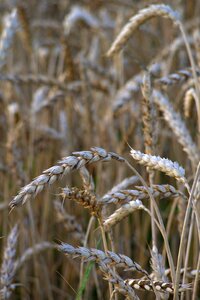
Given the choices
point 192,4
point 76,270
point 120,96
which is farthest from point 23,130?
point 192,4

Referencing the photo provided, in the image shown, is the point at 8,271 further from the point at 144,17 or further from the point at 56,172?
the point at 144,17

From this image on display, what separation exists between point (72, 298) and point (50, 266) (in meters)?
0.23

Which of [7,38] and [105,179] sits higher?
[7,38]

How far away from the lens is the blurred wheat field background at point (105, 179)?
1.04m

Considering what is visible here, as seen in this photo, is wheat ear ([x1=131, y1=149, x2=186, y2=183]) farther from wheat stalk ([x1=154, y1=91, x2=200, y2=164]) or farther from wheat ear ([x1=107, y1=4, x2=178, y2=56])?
wheat ear ([x1=107, y1=4, x2=178, y2=56])

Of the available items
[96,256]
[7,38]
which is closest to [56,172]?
[96,256]

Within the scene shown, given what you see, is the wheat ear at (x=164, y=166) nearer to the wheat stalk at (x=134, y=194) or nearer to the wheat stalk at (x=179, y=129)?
the wheat stalk at (x=134, y=194)

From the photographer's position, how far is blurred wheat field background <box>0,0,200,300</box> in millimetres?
1037

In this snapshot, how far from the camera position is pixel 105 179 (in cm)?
204

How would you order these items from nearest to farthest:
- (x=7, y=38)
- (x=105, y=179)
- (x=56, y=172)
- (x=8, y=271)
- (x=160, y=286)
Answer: (x=56, y=172) → (x=160, y=286) → (x=8, y=271) → (x=7, y=38) → (x=105, y=179)

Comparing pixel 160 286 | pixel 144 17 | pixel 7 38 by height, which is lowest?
pixel 160 286

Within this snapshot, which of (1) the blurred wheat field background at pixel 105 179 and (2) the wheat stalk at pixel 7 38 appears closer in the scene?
(1) the blurred wheat field background at pixel 105 179

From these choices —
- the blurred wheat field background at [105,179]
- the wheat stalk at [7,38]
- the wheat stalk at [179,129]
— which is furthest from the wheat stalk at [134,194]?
the wheat stalk at [7,38]

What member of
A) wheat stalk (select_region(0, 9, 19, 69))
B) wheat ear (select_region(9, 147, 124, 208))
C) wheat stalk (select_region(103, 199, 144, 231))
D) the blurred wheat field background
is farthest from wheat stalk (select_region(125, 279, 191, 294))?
wheat stalk (select_region(0, 9, 19, 69))
